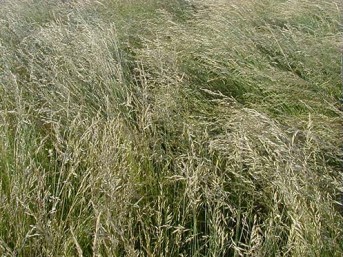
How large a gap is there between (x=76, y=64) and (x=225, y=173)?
57.2 inches

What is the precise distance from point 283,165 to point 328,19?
2400 mm

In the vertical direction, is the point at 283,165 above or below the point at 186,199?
above

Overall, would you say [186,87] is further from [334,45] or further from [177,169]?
[334,45]

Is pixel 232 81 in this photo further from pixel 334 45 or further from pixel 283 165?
pixel 283 165

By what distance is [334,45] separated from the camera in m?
2.44

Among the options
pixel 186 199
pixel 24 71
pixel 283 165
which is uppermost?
pixel 283 165

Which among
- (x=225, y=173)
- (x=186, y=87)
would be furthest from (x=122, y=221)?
(x=186, y=87)

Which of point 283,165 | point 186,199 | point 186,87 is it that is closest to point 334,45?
point 186,87

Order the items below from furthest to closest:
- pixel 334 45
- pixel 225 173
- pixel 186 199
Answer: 1. pixel 334 45
2. pixel 225 173
3. pixel 186 199

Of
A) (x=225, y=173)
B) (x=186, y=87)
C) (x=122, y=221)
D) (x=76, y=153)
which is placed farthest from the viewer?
(x=186, y=87)

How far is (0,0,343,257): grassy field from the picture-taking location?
3.98 feet

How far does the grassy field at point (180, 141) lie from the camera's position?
1213 mm

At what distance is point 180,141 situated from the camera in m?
1.77

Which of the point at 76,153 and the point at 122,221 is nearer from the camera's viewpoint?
the point at 122,221
